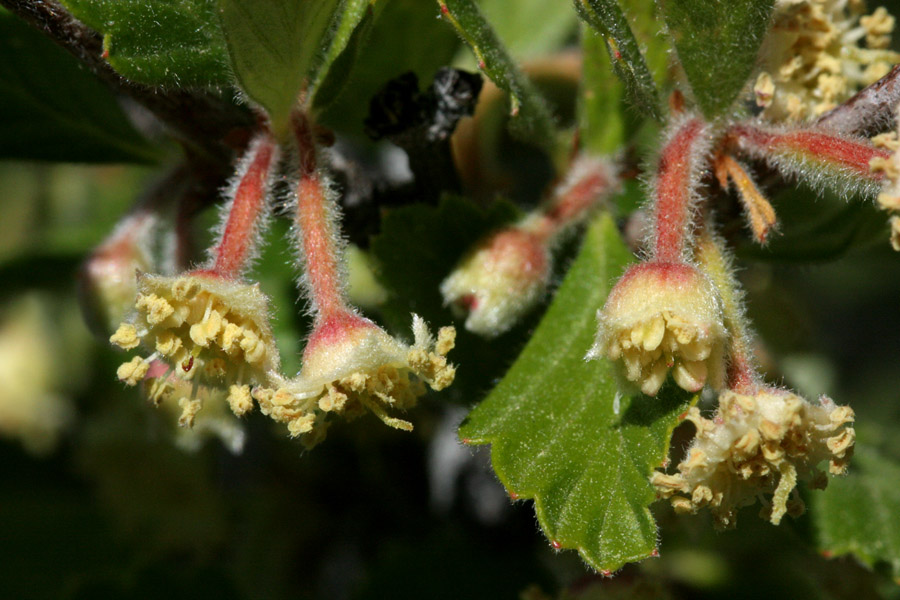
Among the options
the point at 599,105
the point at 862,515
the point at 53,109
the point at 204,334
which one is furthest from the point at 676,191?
the point at 53,109

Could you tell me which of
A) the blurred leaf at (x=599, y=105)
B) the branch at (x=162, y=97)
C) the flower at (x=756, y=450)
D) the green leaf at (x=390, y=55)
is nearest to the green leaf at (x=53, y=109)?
the branch at (x=162, y=97)

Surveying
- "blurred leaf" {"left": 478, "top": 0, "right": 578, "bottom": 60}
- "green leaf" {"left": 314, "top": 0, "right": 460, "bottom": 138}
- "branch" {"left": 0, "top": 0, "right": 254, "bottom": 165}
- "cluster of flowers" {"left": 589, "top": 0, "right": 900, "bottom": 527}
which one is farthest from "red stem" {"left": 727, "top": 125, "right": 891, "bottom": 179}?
"blurred leaf" {"left": 478, "top": 0, "right": 578, "bottom": 60}

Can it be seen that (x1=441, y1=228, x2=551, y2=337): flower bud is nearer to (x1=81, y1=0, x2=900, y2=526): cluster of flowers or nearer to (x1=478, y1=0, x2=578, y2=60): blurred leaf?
(x1=81, y1=0, x2=900, y2=526): cluster of flowers

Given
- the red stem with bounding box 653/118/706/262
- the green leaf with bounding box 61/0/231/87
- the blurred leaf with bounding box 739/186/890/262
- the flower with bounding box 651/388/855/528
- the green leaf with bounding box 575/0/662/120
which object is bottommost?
the blurred leaf with bounding box 739/186/890/262

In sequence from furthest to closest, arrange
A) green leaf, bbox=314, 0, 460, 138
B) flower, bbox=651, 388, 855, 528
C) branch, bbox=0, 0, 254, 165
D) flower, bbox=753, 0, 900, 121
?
green leaf, bbox=314, 0, 460, 138
flower, bbox=753, 0, 900, 121
branch, bbox=0, 0, 254, 165
flower, bbox=651, 388, 855, 528

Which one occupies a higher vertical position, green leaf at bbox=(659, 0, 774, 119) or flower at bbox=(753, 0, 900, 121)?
green leaf at bbox=(659, 0, 774, 119)

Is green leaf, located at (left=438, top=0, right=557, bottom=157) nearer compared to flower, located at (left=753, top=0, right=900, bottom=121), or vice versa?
green leaf, located at (left=438, top=0, right=557, bottom=157)

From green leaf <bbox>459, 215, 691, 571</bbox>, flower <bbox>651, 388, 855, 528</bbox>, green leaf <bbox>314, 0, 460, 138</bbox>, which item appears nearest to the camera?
flower <bbox>651, 388, 855, 528</bbox>
